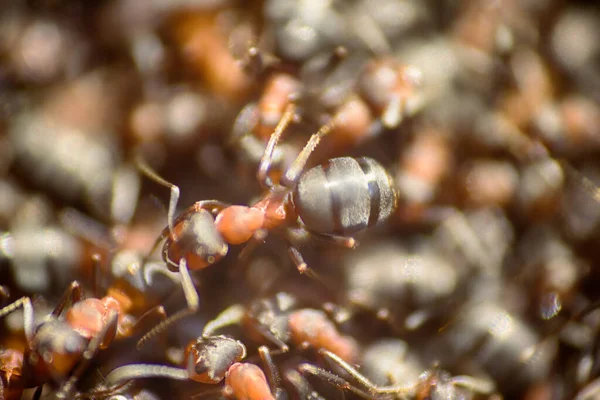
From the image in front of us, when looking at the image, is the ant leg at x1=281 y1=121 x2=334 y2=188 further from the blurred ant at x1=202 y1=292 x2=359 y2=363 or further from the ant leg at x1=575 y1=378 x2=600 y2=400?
the ant leg at x1=575 y1=378 x2=600 y2=400

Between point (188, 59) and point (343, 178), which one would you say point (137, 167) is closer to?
point (188, 59)

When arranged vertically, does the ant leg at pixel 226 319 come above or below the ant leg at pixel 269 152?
below

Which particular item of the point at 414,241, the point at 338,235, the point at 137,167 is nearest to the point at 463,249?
the point at 414,241

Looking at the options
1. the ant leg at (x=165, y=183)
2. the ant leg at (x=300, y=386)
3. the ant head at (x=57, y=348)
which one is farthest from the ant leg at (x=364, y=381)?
the ant head at (x=57, y=348)

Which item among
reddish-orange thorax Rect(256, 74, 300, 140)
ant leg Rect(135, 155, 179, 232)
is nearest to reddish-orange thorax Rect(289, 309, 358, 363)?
ant leg Rect(135, 155, 179, 232)

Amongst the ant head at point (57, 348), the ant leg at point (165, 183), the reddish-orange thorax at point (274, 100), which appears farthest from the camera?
the reddish-orange thorax at point (274, 100)

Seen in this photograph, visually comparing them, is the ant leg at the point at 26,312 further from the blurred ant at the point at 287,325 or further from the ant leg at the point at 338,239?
the ant leg at the point at 338,239
